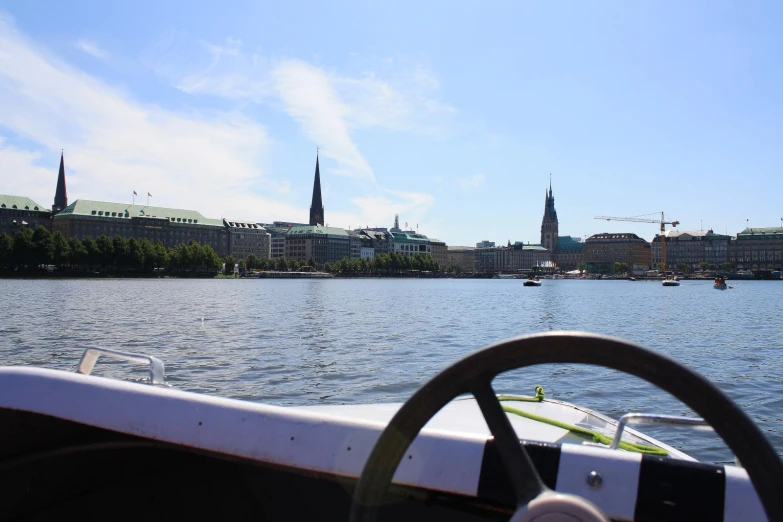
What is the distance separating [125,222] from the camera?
17862 cm

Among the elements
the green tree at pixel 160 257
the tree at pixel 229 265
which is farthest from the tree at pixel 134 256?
the tree at pixel 229 265

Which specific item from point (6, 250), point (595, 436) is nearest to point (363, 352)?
point (595, 436)

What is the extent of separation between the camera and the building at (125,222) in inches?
6668

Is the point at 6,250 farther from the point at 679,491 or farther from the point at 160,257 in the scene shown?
the point at 679,491

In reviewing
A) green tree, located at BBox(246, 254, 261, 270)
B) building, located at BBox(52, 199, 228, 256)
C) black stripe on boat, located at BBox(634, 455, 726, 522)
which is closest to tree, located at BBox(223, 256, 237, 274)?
green tree, located at BBox(246, 254, 261, 270)

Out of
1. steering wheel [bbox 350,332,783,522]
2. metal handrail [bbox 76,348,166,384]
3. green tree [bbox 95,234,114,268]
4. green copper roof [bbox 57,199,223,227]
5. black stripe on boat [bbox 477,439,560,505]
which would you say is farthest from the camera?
green copper roof [bbox 57,199,223,227]

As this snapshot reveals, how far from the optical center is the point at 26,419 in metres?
3.10

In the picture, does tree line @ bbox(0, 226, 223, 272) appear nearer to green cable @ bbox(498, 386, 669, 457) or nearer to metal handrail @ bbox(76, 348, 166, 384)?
metal handrail @ bbox(76, 348, 166, 384)

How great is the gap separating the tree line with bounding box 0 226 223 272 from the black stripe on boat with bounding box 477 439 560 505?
140367 millimetres

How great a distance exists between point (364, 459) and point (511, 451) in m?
0.67

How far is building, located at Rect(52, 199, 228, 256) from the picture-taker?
556ft

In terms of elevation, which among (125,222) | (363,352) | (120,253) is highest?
(125,222)

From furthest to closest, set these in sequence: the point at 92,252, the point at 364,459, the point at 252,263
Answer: the point at 252,263, the point at 92,252, the point at 364,459

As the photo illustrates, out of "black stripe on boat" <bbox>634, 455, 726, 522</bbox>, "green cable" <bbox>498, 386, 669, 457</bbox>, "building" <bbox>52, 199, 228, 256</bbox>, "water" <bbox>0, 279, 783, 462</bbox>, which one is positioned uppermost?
"building" <bbox>52, 199, 228, 256</bbox>
